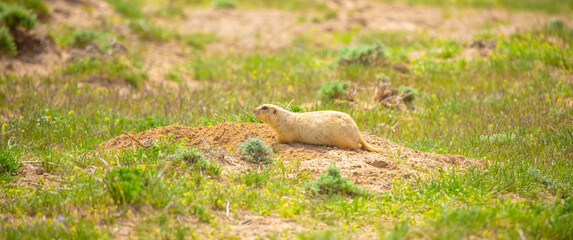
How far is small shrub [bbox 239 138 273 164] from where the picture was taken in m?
5.57

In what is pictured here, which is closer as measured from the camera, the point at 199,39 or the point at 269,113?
the point at 269,113

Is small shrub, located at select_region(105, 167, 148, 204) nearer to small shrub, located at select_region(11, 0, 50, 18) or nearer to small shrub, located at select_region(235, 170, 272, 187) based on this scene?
small shrub, located at select_region(235, 170, 272, 187)

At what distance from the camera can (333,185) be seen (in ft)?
16.2

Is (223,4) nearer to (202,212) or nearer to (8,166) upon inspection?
(8,166)

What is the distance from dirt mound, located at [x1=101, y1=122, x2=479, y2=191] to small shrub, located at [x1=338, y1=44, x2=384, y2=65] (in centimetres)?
431

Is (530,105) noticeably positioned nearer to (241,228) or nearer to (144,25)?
(241,228)

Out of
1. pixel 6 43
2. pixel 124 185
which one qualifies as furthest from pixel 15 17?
pixel 124 185

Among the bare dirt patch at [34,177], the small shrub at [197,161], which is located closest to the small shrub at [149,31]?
the bare dirt patch at [34,177]

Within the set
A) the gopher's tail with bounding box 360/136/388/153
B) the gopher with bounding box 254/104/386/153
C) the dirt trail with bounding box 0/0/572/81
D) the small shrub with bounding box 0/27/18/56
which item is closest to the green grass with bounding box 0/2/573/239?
the gopher with bounding box 254/104/386/153

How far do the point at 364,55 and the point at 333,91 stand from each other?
249 cm

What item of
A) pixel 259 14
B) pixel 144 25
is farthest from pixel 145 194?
pixel 259 14

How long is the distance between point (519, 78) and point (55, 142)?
9.09 meters

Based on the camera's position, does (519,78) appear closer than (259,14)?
Yes

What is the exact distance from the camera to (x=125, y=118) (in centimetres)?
751
